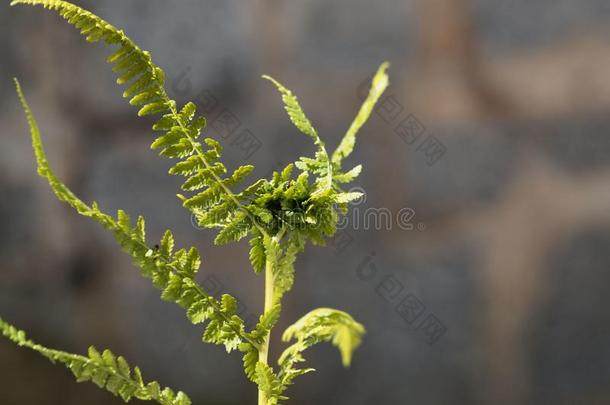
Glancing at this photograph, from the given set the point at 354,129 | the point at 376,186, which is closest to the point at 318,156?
the point at 354,129

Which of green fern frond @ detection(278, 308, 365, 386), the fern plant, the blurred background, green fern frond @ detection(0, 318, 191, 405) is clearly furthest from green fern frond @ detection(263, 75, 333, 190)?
the blurred background

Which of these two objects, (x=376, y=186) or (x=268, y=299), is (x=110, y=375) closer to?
(x=268, y=299)

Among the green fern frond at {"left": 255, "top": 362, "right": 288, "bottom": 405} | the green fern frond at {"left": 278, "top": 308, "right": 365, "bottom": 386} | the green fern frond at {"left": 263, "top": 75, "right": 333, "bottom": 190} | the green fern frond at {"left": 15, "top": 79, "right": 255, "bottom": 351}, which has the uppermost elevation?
the green fern frond at {"left": 263, "top": 75, "right": 333, "bottom": 190}

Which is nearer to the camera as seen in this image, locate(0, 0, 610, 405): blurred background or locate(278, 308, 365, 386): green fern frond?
locate(278, 308, 365, 386): green fern frond

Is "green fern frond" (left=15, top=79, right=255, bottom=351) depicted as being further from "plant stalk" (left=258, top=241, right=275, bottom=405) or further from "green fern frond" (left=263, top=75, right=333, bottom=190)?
"green fern frond" (left=263, top=75, right=333, bottom=190)

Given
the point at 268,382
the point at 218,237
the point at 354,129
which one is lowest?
the point at 268,382

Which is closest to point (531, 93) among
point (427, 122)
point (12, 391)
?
point (427, 122)
